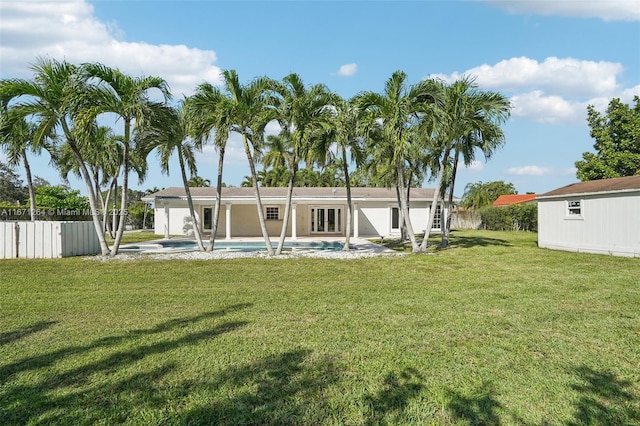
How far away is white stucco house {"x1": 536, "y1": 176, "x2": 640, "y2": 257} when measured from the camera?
44.7ft

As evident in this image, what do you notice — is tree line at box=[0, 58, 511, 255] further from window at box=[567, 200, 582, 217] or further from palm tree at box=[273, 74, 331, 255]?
window at box=[567, 200, 582, 217]

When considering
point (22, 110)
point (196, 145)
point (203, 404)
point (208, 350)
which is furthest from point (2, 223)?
point (203, 404)

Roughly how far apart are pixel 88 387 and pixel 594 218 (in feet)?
56.7

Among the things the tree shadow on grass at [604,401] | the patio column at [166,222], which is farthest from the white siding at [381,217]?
the tree shadow on grass at [604,401]

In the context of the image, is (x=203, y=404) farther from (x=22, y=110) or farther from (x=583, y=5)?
(x=583, y=5)

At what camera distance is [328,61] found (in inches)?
647

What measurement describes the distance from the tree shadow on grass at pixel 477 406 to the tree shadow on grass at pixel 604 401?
1.84 ft

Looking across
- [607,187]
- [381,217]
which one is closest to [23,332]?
[607,187]

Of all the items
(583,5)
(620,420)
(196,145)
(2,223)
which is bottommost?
(620,420)

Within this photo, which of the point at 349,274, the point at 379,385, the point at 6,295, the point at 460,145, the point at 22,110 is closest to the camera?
the point at 379,385

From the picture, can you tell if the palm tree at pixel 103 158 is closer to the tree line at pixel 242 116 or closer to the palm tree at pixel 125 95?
the tree line at pixel 242 116

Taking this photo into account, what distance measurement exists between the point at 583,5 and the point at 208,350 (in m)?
14.4

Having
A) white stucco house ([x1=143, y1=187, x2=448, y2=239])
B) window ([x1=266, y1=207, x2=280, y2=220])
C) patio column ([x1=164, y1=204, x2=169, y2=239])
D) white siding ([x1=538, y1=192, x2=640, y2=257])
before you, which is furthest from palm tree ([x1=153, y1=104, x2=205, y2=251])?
white siding ([x1=538, y1=192, x2=640, y2=257])

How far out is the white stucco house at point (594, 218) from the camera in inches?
537
